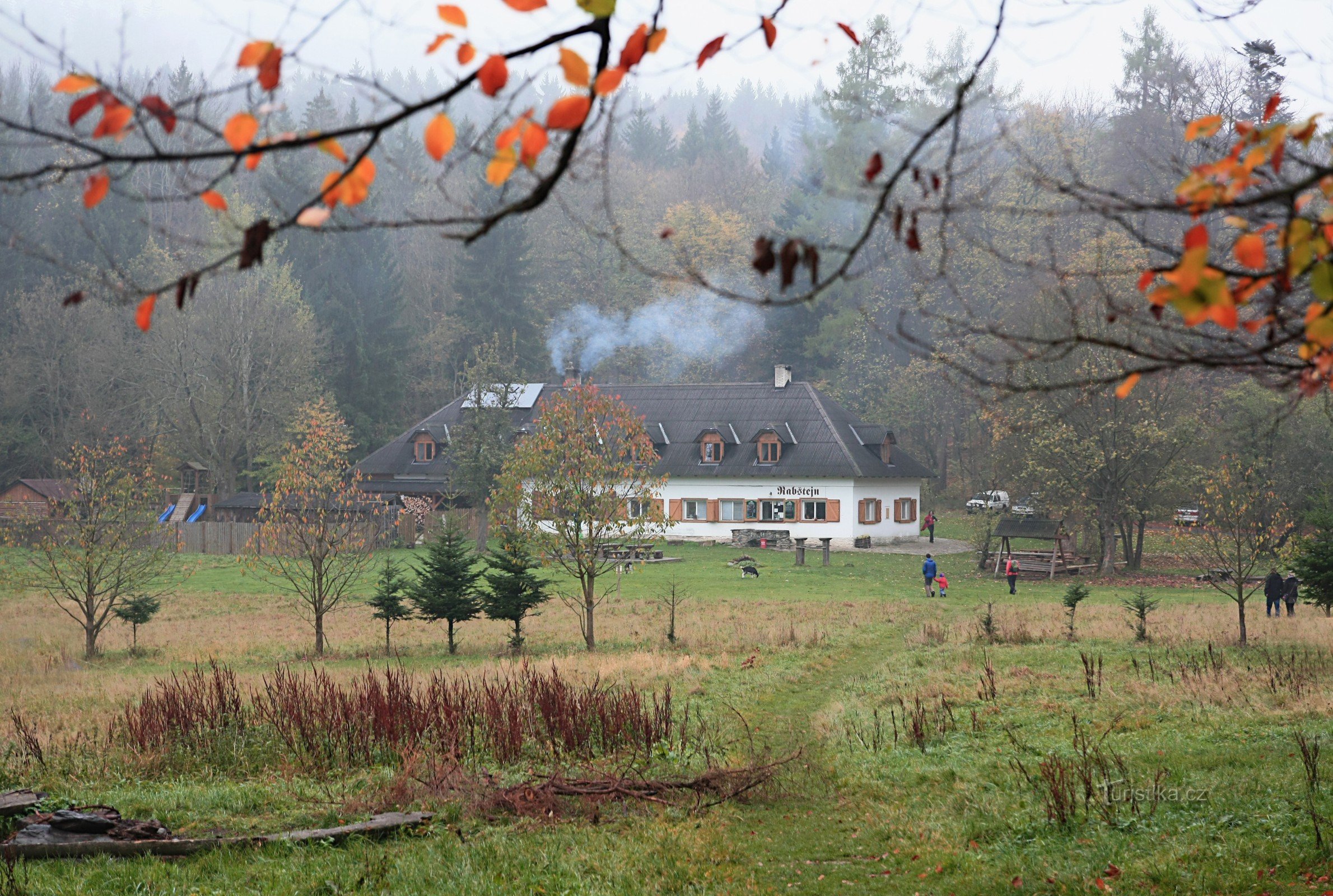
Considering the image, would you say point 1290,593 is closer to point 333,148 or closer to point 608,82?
point 608,82

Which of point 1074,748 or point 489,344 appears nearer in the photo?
point 1074,748

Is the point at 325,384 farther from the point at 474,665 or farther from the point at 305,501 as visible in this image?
the point at 474,665

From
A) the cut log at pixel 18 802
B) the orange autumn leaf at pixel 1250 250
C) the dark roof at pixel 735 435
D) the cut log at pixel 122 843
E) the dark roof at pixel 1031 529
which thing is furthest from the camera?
the dark roof at pixel 735 435

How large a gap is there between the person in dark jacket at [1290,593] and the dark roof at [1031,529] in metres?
9.90

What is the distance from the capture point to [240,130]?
Answer: 317cm

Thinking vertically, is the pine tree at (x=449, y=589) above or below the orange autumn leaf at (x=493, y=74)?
below

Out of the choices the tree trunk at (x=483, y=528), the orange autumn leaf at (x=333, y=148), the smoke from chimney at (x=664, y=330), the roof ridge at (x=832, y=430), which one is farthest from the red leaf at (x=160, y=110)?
the smoke from chimney at (x=664, y=330)

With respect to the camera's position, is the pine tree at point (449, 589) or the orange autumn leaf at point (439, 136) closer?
the orange autumn leaf at point (439, 136)

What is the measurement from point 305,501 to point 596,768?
1527 cm

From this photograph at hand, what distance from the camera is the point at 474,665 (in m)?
19.9

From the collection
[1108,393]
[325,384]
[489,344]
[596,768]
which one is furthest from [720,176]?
[596,768]

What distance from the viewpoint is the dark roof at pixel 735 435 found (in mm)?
50500

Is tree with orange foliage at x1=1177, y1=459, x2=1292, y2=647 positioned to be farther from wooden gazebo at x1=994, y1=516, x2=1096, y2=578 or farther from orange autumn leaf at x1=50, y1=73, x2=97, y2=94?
orange autumn leaf at x1=50, y1=73, x2=97, y2=94

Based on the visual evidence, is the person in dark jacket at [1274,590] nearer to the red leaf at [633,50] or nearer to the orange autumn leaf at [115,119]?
the red leaf at [633,50]
